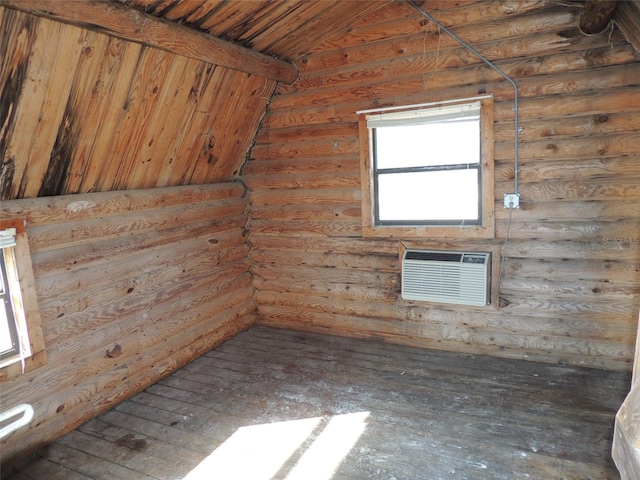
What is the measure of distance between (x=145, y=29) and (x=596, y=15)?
279cm

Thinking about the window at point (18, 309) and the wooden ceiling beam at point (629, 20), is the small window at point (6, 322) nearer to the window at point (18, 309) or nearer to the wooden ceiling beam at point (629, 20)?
the window at point (18, 309)

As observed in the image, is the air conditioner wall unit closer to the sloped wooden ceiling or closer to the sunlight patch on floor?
the sunlight patch on floor

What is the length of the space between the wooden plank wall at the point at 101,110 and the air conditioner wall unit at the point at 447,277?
6.90ft

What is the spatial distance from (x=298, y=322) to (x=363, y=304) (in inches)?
31.4

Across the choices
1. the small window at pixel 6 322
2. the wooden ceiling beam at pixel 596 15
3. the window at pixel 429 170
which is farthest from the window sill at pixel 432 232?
the small window at pixel 6 322

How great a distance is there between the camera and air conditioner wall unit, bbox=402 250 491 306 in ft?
11.7

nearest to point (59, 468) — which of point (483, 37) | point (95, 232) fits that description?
point (95, 232)

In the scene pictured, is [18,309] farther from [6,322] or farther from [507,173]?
[507,173]

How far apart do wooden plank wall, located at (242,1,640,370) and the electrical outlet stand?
0.19 ft

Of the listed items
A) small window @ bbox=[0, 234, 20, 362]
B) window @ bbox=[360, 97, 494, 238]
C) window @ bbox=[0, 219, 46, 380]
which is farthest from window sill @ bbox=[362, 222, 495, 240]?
small window @ bbox=[0, 234, 20, 362]

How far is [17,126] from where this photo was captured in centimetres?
239

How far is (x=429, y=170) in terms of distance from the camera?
3.82 m

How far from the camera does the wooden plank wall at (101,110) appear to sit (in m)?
2.26

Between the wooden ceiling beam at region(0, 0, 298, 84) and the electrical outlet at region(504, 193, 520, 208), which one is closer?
the wooden ceiling beam at region(0, 0, 298, 84)
